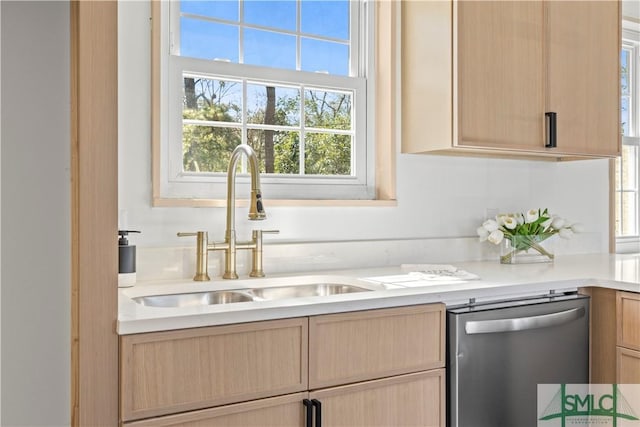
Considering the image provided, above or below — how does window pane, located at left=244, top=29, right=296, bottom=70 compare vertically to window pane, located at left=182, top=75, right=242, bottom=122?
above

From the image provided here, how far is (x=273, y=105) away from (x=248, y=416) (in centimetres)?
124

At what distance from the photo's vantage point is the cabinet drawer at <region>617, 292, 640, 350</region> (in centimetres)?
181

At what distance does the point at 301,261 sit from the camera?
2088 millimetres

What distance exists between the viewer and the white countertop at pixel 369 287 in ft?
4.18

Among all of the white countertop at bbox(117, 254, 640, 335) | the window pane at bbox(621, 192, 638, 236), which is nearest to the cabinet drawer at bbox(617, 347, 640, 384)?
the white countertop at bbox(117, 254, 640, 335)

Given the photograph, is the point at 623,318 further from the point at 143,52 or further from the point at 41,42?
the point at 41,42

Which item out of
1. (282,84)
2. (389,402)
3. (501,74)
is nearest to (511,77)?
(501,74)

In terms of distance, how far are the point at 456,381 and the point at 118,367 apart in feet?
3.12

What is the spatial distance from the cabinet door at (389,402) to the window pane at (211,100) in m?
1.11

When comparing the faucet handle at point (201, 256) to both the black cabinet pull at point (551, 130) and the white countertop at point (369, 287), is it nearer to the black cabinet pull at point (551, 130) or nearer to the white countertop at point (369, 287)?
the white countertop at point (369, 287)

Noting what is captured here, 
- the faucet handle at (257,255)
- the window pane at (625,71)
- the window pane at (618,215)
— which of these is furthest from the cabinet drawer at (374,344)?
the window pane at (625,71)

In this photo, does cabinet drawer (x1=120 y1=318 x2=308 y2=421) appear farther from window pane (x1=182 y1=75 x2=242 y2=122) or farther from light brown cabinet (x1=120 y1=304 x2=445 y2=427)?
window pane (x1=182 y1=75 x2=242 y2=122)

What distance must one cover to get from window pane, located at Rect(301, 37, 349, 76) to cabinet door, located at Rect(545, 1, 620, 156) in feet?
2.75
